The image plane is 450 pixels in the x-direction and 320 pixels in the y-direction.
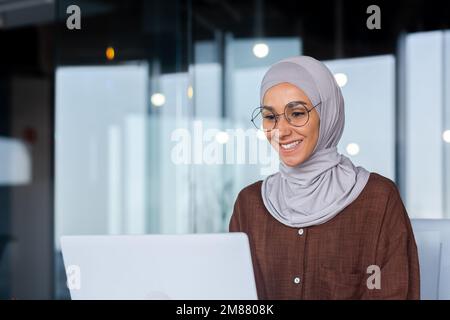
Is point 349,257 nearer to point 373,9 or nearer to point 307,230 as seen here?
point 307,230

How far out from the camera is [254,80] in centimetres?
336

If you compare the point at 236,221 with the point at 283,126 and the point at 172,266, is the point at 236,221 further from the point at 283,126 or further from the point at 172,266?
the point at 172,266

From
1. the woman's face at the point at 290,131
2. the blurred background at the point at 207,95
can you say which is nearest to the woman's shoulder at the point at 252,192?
the woman's face at the point at 290,131

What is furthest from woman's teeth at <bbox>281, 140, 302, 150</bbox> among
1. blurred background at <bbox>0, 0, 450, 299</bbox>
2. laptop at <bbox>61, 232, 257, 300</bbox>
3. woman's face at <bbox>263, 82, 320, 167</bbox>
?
blurred background at <bbox>0, 0, 450, 299</bbox>

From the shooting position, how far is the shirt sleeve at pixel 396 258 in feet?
4.91

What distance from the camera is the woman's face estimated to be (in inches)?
64.1

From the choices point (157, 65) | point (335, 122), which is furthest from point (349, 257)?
point (157, 65)

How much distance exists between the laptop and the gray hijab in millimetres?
487

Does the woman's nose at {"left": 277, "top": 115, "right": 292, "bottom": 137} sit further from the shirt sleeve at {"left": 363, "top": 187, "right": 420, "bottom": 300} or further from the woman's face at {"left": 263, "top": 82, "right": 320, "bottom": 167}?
the shirt sleeve at {"left": 363, "top": 187, "right": 420, "bottom": 300}

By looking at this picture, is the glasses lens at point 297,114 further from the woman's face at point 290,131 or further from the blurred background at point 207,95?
the blurred background at point 207,95

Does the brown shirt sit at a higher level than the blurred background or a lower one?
lower

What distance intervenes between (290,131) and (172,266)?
0.58 metres

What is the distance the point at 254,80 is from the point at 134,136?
0.95 meters
